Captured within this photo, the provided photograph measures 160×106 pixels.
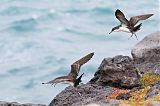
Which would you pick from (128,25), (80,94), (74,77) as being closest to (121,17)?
(128,25)

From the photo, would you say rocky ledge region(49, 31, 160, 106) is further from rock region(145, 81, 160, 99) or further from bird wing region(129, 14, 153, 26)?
bird wing region(129, 14, 153, 26)

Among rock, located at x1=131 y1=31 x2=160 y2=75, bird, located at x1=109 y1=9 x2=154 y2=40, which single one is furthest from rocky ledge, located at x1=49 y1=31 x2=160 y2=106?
bird, located at x1=109 y1=9 x2=154 y2=40

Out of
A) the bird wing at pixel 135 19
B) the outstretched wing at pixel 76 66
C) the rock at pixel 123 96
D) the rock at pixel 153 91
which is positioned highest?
the bird wing at pixel 135 19

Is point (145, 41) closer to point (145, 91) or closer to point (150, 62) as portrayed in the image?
point (150, 62)

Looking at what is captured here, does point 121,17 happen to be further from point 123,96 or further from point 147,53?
point 147,53

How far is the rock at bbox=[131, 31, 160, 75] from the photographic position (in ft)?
99.1

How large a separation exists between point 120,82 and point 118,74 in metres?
0.37

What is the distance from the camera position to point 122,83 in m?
27.1

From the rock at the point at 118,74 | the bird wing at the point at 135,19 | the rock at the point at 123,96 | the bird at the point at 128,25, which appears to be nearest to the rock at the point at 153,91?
the rock at the point at 123,96

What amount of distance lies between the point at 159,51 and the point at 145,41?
4.48 feet

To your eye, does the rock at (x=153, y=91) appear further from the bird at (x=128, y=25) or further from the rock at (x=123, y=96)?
the bird at (x=128, y=25)

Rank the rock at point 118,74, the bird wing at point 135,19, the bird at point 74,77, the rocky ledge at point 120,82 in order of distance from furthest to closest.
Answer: the rock at point 118,74, the bird wing at point 135,19, the rocky ledge at point 120,82, the bird at point 74,77

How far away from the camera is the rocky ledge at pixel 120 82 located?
23891mm

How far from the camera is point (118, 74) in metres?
27.2
